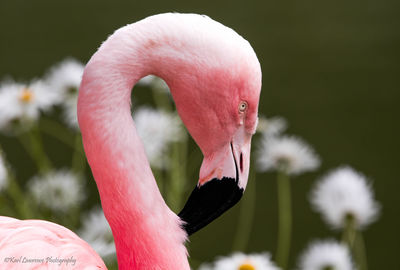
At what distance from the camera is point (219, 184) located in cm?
83

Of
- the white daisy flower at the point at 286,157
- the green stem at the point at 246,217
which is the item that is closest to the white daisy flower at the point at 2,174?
the white daisy flower at the point at 286,157

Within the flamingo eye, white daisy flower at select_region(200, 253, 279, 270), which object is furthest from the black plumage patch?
white daisy flower at select_region(200, 253, 279, 270)

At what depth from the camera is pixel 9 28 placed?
2.95 meters

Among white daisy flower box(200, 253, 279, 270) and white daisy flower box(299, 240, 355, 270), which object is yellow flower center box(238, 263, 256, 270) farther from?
white daisy flower box(299, 240, 355, 270)

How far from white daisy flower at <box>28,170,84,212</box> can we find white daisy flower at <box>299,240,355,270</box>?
60 centimetres

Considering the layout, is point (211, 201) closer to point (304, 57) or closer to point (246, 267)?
point (246, 267)

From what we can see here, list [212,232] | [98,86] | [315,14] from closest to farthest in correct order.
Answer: [98,86] → [212,232] → [315,14]

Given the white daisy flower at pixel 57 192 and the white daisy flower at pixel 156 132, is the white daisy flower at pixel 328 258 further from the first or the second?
the white daisy flower at pixel 57 192

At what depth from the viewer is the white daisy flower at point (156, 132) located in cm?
142

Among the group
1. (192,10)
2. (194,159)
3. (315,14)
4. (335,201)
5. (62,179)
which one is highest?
(315,14)

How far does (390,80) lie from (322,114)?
0.41 metres

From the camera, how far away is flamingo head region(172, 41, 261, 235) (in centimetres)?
78

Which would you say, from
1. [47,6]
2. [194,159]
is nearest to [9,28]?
[47,6]

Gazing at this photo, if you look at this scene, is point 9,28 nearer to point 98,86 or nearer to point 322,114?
point 322,114
